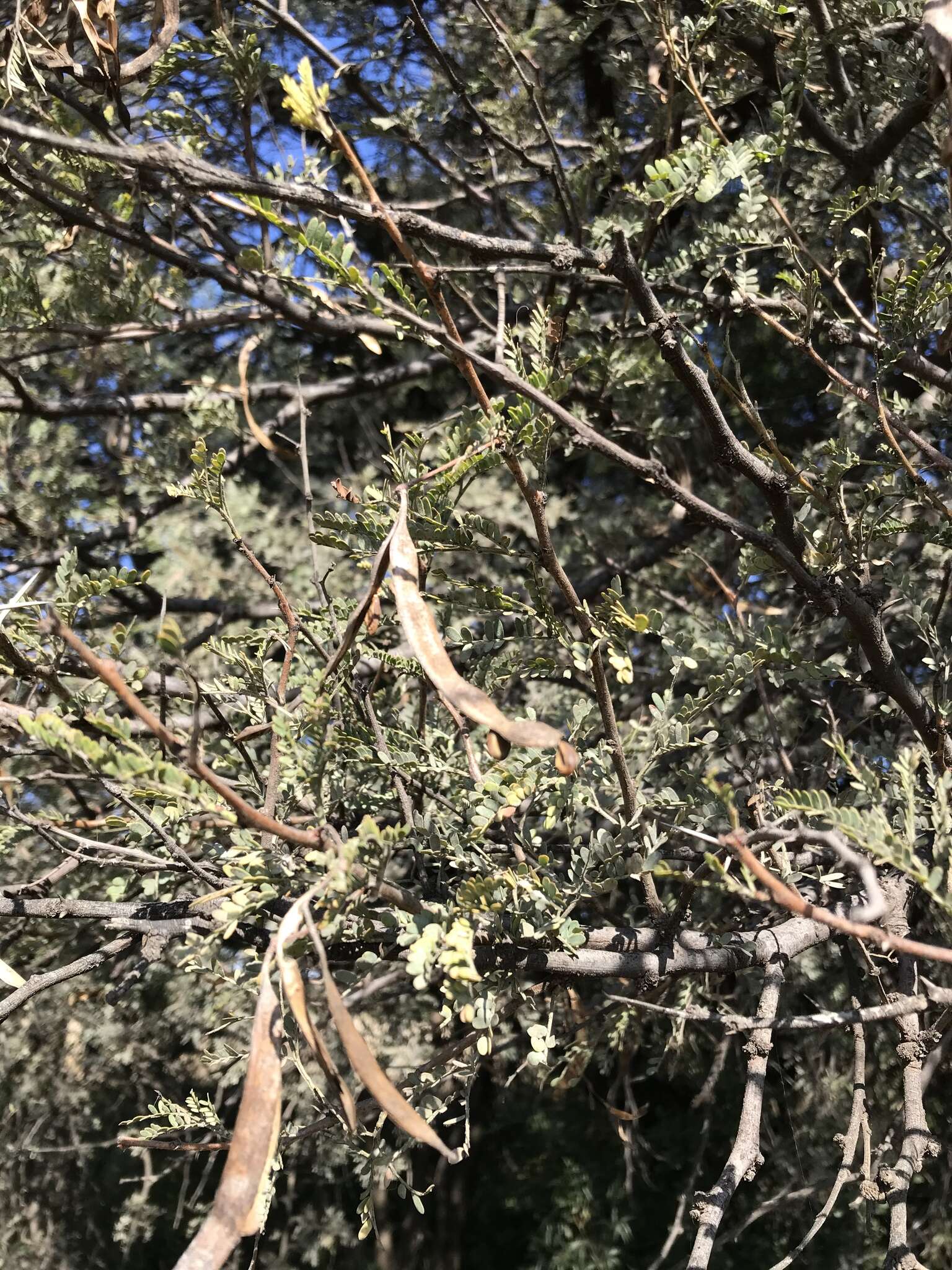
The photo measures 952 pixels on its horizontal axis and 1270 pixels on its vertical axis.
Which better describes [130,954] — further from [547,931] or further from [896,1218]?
[896,1218]

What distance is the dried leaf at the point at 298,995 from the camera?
2.61 feet

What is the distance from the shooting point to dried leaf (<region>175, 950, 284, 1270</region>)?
0.75 meters

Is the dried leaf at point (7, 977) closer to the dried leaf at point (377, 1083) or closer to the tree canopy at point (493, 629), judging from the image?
the tree canopy at point (493, 629)

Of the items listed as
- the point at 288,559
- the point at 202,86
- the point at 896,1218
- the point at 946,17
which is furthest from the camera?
the point at 288,559

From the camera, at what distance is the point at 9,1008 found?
115cm

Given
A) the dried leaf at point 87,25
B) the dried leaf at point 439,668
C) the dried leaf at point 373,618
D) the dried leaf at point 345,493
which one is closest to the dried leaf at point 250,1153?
the dried leaf at point 439,668

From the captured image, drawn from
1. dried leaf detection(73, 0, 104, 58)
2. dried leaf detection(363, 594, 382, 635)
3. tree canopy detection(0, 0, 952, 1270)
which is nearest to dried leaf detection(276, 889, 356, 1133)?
tree canopy detection(0, 0, 952, 1270)

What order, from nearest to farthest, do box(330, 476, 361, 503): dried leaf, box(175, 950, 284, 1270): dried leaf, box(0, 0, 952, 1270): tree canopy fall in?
box(175, 950, 284, 1270): dried leaf
box(0, 0, 952, 1270): tree canopy
box(330, 476, 361, 503): dried leaf

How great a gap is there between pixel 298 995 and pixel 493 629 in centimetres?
63

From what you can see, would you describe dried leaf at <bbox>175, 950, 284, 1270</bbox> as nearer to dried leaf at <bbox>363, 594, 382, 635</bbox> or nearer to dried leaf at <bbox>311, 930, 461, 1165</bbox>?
dried leaf at <bbox>311, 930, 461, 1165</bbox>

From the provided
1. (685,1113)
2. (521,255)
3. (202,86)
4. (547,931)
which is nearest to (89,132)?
(202,86)

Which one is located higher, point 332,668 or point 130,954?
point 332,668

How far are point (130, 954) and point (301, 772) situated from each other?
121 cm

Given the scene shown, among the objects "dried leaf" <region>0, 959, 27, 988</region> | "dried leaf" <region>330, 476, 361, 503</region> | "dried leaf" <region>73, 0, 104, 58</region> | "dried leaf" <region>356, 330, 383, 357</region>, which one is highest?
"dried leaf" <region>73, 0, 104, 58</region>
